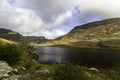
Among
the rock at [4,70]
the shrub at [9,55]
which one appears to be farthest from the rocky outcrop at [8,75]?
the shrub at [9,55]

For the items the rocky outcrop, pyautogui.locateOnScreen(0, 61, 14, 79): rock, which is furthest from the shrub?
pyautogui.locateOnScreen(0, 61, 14, 79): rock

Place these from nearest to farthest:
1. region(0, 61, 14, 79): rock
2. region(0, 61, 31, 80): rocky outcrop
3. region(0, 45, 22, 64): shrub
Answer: region(0, 61, 31, 80): rocky outcrop
region(0, 61, 14, 79): rock
region(0, 45, 22, 64): shrub

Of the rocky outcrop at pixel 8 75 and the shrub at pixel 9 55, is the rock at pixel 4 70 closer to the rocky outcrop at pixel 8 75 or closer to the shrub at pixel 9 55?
the rocky outcrop at pixel 8 75

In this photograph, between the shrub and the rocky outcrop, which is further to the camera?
the shrub

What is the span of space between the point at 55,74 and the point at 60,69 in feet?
2.04

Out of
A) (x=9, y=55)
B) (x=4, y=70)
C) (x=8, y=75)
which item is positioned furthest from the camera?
(x=9, y=55)

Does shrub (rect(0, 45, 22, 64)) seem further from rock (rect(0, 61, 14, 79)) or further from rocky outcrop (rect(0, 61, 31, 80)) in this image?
rock (rect(0, 61, 14, 79))

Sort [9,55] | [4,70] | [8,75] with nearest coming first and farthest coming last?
[8,75] → [4,70] → [9,55]

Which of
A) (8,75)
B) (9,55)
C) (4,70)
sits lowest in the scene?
(8,75)

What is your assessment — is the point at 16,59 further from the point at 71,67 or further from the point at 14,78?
the point at 71,67

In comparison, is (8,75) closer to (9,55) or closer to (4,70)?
(4,70)

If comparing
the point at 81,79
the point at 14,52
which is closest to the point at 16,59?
the point at 14,52

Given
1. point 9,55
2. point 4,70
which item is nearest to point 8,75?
point 4,70

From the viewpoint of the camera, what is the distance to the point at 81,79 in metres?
18.0
